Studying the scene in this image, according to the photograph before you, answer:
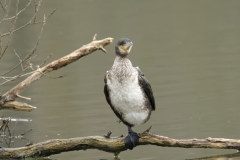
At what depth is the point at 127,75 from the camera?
6.52 metres

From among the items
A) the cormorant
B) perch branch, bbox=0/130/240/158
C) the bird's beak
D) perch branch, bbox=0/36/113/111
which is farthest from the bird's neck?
perch branch, bbox=0/130/240/158

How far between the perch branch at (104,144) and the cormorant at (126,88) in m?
0.21

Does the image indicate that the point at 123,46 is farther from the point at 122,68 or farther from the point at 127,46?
the point at 122,68

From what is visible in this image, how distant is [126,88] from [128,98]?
11cm

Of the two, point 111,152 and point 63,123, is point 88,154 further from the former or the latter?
point 63,123

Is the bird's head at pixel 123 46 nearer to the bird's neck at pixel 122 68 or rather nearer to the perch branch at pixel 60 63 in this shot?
the bird's neck at pixel 122 68

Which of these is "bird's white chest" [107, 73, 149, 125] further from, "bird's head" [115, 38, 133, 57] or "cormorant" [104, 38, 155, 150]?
"bird's head" [115, 38, 133, 57]

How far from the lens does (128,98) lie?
21.4 feet

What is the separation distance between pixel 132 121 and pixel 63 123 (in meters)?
2.75

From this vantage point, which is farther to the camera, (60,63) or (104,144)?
(60,63)

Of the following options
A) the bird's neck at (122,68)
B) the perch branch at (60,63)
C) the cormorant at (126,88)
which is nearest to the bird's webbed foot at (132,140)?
the cormorant at (126,88)

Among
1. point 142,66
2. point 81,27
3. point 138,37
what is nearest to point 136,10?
point 81,27

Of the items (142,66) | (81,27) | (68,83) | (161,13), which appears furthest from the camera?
(161,13)

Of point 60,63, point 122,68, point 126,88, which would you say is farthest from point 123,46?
point 60,63
